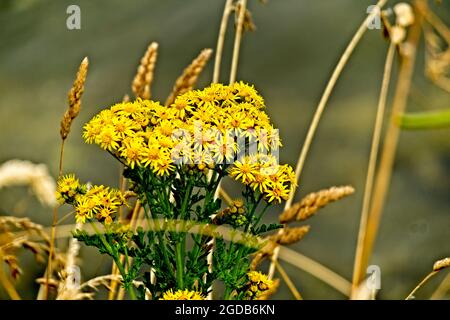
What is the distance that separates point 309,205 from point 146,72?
0.39 meters

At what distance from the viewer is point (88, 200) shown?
0.77 meters

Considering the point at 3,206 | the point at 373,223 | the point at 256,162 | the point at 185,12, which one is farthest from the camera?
the point at 185,12

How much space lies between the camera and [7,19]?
1.41 meters

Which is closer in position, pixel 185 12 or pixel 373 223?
pixel 373 223

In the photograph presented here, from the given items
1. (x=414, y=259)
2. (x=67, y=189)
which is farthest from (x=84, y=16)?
(x=414, y=259)

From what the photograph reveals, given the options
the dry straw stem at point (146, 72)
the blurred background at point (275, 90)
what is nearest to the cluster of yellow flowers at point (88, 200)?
the dry straw stem at point (146, 72)

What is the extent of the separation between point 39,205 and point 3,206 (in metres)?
0.07

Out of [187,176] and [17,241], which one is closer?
[187,176]

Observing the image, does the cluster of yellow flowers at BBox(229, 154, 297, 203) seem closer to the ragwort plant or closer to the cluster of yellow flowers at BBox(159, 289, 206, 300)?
the ragwort plant

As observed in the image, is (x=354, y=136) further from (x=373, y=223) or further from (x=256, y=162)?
(x=256, y=162)

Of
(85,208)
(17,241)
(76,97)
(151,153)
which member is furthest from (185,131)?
(17,241)

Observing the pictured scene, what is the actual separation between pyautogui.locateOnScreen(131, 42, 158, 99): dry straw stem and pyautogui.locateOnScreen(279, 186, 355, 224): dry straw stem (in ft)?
1.22

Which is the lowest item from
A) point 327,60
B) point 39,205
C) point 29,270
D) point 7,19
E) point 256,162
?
point 29,270

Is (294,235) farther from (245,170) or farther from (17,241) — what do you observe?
(17,241)
